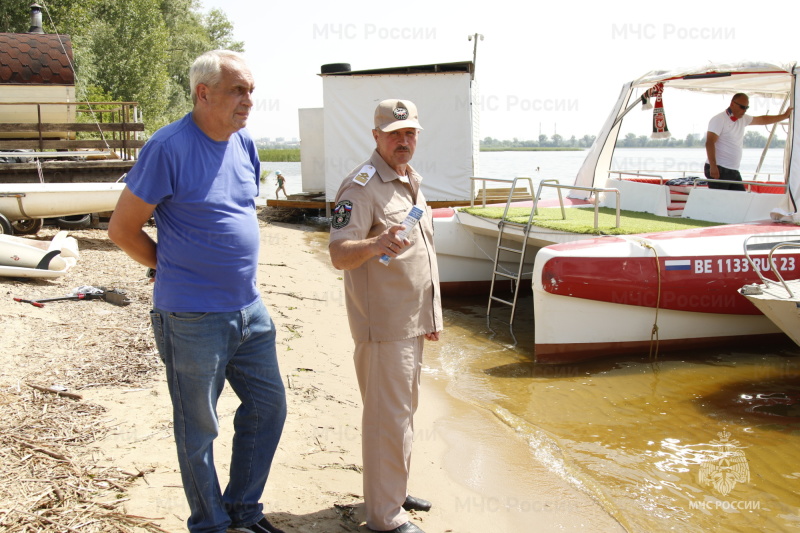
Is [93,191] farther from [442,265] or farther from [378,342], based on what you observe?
[378,342]

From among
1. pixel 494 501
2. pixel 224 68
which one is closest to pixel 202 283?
pixel 224 68

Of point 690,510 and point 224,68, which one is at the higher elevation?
point 224,68

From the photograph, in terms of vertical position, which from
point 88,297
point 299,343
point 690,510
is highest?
point 88,297

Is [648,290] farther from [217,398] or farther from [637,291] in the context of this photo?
[217,398]

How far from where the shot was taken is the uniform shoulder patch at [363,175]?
9.61 feet

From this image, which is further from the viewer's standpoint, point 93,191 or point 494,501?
point 93,191

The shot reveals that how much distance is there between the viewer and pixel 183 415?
8.34 feet

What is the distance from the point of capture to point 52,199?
952 centimetres

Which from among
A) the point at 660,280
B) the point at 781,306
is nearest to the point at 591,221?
the point at 660,280

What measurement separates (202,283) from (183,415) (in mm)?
494

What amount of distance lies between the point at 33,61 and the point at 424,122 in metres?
7.55

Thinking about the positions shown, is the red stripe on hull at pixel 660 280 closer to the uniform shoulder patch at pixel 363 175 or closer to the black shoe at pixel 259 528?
the uniform shoulder patch at pixel 363 175

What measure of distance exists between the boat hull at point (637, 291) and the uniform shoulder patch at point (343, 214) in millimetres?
3796

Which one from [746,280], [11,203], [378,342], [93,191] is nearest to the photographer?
[378,342]
